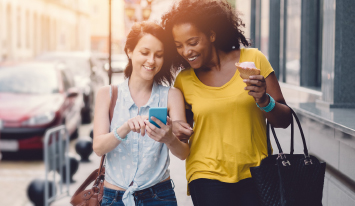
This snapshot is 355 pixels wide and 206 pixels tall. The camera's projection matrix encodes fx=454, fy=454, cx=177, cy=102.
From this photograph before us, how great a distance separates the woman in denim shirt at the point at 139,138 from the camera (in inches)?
97.3

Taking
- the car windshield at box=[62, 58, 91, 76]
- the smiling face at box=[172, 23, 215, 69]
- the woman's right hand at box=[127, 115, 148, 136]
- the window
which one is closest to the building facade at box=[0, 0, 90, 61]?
the window

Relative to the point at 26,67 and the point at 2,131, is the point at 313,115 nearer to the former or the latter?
the point at 2,131

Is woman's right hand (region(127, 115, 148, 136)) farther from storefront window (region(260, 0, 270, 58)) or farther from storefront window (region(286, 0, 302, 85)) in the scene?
storefront window (region(260, 0, 270, 58))

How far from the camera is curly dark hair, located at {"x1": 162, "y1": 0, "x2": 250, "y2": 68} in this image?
2754 mm

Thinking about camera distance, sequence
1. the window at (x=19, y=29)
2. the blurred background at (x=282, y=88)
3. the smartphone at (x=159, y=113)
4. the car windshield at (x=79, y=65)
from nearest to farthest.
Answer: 1. the smartphone at (x=159, y=113)
2. the blurred background at (x=282, y=88)
3. the car windshield at (x=79, y=65)
4. the window at (x=19, y=29)

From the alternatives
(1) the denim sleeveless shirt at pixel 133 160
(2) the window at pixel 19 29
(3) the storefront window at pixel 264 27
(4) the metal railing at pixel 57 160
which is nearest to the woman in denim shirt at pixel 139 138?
(1) the denim sleeveless shirt at pixel 133 160

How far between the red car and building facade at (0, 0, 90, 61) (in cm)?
1354

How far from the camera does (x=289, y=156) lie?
2490 mm

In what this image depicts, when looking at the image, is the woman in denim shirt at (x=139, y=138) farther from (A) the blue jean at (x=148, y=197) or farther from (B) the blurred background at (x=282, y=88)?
(B) the blurred background at (x=282, y=88)

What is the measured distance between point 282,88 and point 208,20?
246 inches

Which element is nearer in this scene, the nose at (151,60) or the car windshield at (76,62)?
the nose at (151,60)

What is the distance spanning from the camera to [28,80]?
8969mm

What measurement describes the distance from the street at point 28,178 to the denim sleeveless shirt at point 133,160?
251 cm

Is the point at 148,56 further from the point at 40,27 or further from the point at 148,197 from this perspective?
the point at 40,27
